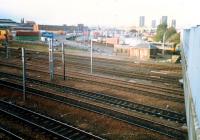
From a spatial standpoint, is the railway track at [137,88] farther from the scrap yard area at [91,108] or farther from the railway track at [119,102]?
the railway track at [119,102]

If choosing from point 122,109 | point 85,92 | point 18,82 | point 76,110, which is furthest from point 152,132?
point 18,82

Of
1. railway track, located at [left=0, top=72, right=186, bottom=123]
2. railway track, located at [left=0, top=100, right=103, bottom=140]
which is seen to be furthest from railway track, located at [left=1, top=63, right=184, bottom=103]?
railway track, located at [left=0, top=100, right=103, bottom=140]

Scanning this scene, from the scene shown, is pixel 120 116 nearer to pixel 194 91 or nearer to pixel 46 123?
pixel 46 123

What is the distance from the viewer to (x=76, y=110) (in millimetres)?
14250

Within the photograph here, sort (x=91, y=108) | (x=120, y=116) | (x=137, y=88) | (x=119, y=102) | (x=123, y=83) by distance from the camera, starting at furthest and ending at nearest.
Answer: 1. (x=123, y=83)
2. (x=137, y=88)
3. (x=119, y=102)
4. (x=91, y=108)
5. (x=120, y=116)

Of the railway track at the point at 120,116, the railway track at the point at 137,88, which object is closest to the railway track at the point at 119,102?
the railway track at the point at 120,116

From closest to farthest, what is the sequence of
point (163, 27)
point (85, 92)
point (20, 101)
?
point (20, 101), point (85, 92), point (163, 27)

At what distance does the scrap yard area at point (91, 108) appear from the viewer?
1143 centimetres

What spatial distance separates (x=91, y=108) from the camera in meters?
14.5

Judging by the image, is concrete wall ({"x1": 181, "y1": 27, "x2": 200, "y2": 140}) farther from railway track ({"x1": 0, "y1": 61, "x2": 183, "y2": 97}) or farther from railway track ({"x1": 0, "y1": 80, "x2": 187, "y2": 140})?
railway track ({"x1": 0, "y1": 61, "x2": 183, "y2": 97})

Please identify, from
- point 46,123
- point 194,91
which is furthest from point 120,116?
point 194,91

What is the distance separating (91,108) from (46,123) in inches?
121

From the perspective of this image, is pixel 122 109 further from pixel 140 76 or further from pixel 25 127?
pixel 140 76

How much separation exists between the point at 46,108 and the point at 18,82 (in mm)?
6671
